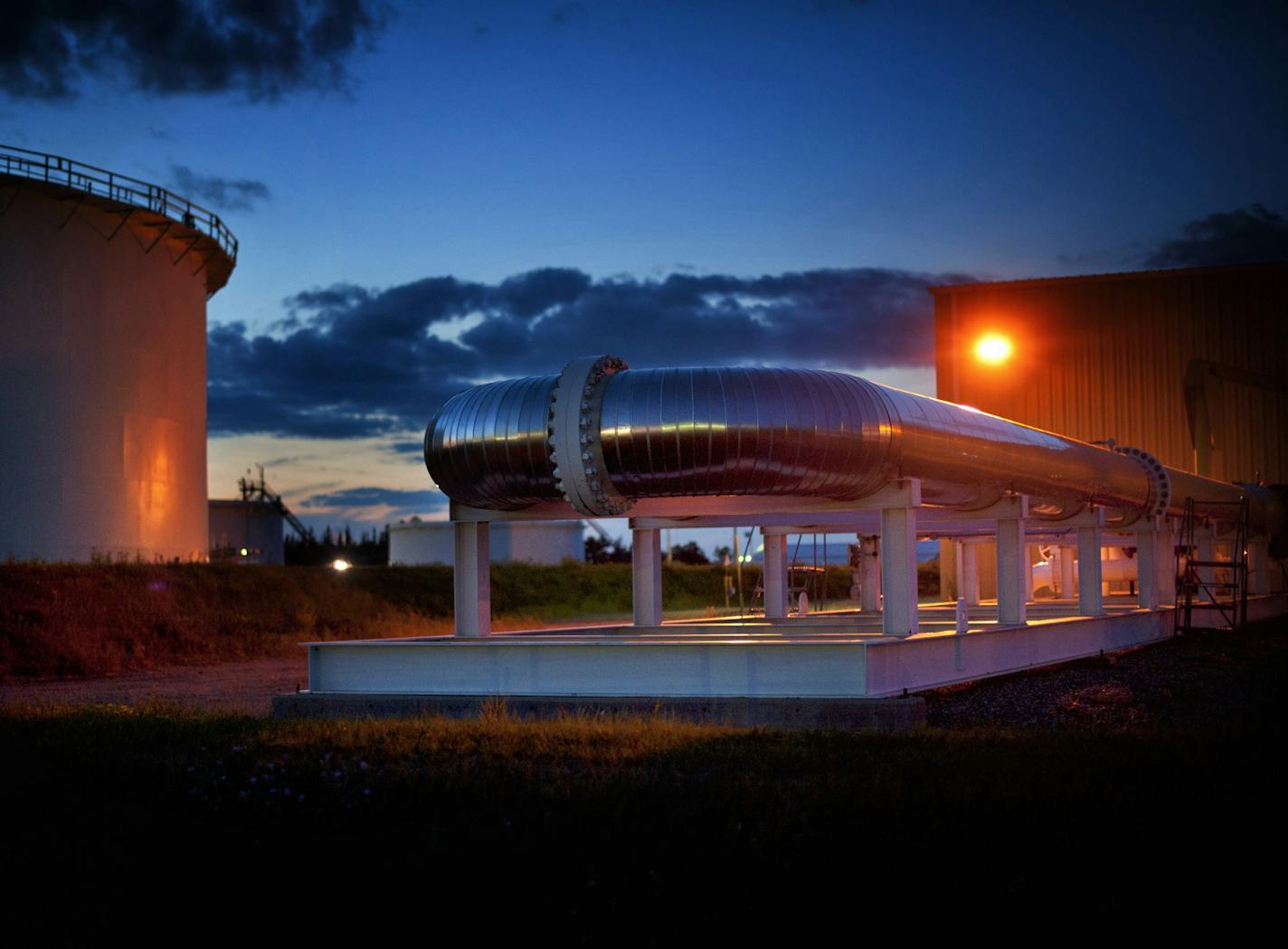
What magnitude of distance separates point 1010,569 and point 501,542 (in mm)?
38273

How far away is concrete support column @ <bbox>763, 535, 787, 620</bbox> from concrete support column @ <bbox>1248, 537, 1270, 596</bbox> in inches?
696

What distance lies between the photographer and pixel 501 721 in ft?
49.4

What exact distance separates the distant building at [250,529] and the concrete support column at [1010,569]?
35.5m

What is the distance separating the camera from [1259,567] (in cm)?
4034

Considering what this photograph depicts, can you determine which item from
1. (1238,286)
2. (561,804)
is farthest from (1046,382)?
(561,804)

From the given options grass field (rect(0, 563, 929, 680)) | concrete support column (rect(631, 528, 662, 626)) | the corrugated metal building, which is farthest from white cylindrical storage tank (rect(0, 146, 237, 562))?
the corrugated metal building

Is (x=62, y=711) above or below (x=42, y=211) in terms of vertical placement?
below

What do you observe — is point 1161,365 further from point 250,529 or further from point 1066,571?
point 250,529

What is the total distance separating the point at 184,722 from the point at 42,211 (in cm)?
2164

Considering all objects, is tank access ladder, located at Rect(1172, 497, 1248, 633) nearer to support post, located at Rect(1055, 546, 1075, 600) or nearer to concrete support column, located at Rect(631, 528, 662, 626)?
support post, located at Rect(1055, 546, 1075, 600)

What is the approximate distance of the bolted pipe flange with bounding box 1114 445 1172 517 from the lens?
29.4m

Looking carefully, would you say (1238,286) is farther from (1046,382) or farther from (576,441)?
(576,441)

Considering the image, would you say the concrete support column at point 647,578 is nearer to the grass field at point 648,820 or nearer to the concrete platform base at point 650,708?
the concrete platform base at point 650,708

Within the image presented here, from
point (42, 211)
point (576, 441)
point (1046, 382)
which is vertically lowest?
point (576, 441)
